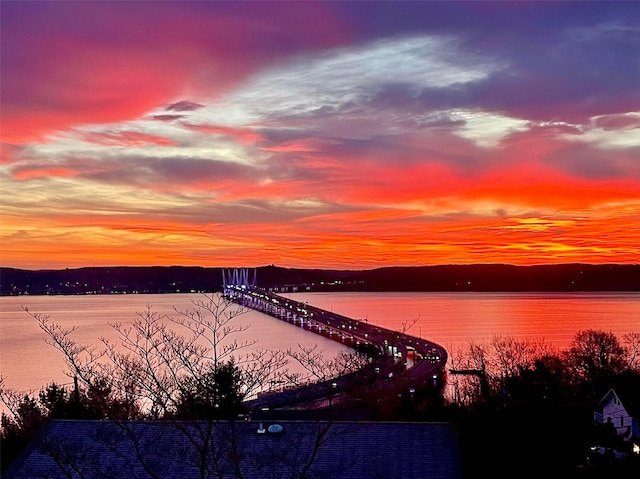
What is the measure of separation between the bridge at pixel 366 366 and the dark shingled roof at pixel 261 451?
627mm

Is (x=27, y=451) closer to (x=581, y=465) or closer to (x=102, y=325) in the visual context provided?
(x=581, y=465)

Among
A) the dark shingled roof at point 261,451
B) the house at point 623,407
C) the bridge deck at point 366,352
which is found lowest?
the bridge deck at point 366,352

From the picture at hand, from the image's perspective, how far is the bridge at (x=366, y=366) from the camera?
69.0 ft

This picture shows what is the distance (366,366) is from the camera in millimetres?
21828

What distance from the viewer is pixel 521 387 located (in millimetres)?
19234

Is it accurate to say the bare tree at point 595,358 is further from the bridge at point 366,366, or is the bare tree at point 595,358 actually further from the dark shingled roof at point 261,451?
the dark shingled roof at point 261,451

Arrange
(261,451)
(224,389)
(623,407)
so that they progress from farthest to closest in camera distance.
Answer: (623,407) → (224,389) → (261,451)

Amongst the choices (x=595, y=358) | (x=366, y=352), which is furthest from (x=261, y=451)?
(x=366, y=352)

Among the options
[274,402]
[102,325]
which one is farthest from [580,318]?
[274,402]

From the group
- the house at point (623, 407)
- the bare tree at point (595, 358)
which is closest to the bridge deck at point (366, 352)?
the house at point (623, 407)

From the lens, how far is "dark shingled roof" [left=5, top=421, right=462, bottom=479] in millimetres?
7297

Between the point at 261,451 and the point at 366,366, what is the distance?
14619 millimetres

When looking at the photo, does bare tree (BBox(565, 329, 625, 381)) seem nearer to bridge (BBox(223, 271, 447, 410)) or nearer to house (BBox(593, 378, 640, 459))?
bridge (BBox(223, 271, 447, 410))

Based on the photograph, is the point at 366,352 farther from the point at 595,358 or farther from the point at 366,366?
the point at 366,366
